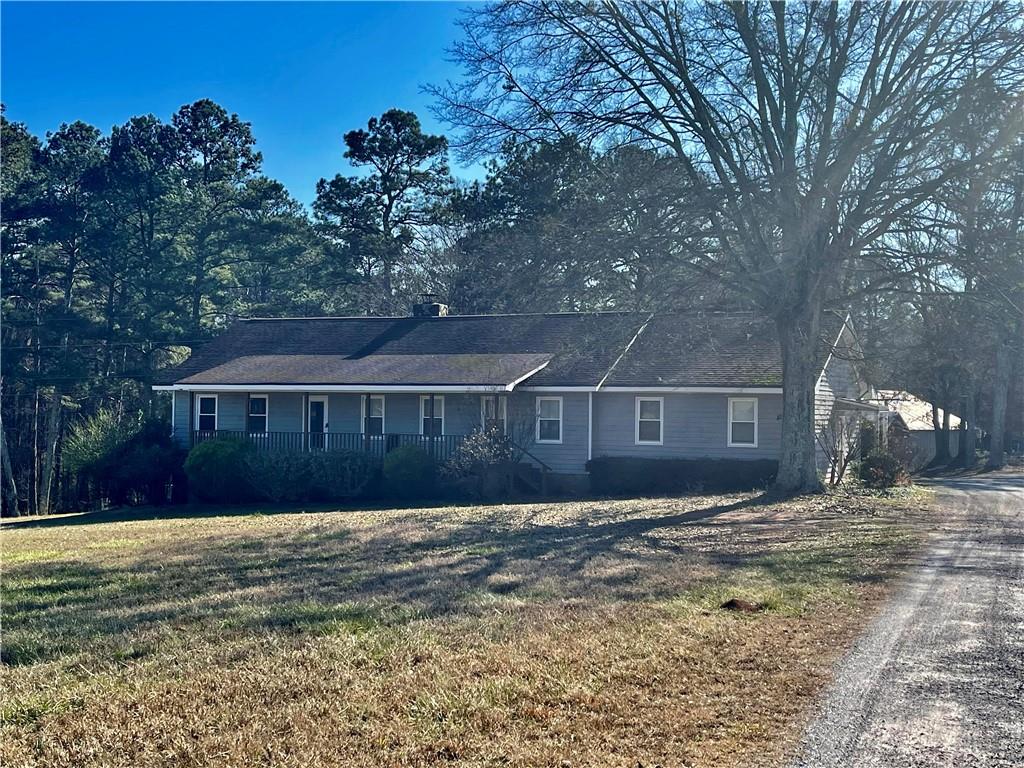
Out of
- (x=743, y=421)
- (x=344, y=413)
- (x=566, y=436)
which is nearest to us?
(x=743, y=421)

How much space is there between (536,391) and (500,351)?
119 inches

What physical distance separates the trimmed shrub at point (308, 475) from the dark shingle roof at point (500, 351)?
296cm

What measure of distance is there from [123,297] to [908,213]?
32180mm

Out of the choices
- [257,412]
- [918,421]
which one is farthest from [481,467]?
[918,421]

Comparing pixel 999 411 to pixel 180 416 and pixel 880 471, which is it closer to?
pixel 880 471

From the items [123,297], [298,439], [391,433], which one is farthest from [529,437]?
[123,297]

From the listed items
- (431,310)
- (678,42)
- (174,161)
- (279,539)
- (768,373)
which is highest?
(174,161)

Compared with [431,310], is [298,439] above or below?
below

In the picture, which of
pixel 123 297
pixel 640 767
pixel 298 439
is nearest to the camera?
pixel 640 767

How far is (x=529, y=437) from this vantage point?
2609 cm

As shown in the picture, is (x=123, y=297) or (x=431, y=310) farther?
(x=123, y=297)

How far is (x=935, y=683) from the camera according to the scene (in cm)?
621

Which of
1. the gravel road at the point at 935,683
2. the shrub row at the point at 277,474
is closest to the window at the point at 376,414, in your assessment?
the shrub row at the point at 277,474

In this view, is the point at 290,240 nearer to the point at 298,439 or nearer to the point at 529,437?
the point at 298,439
